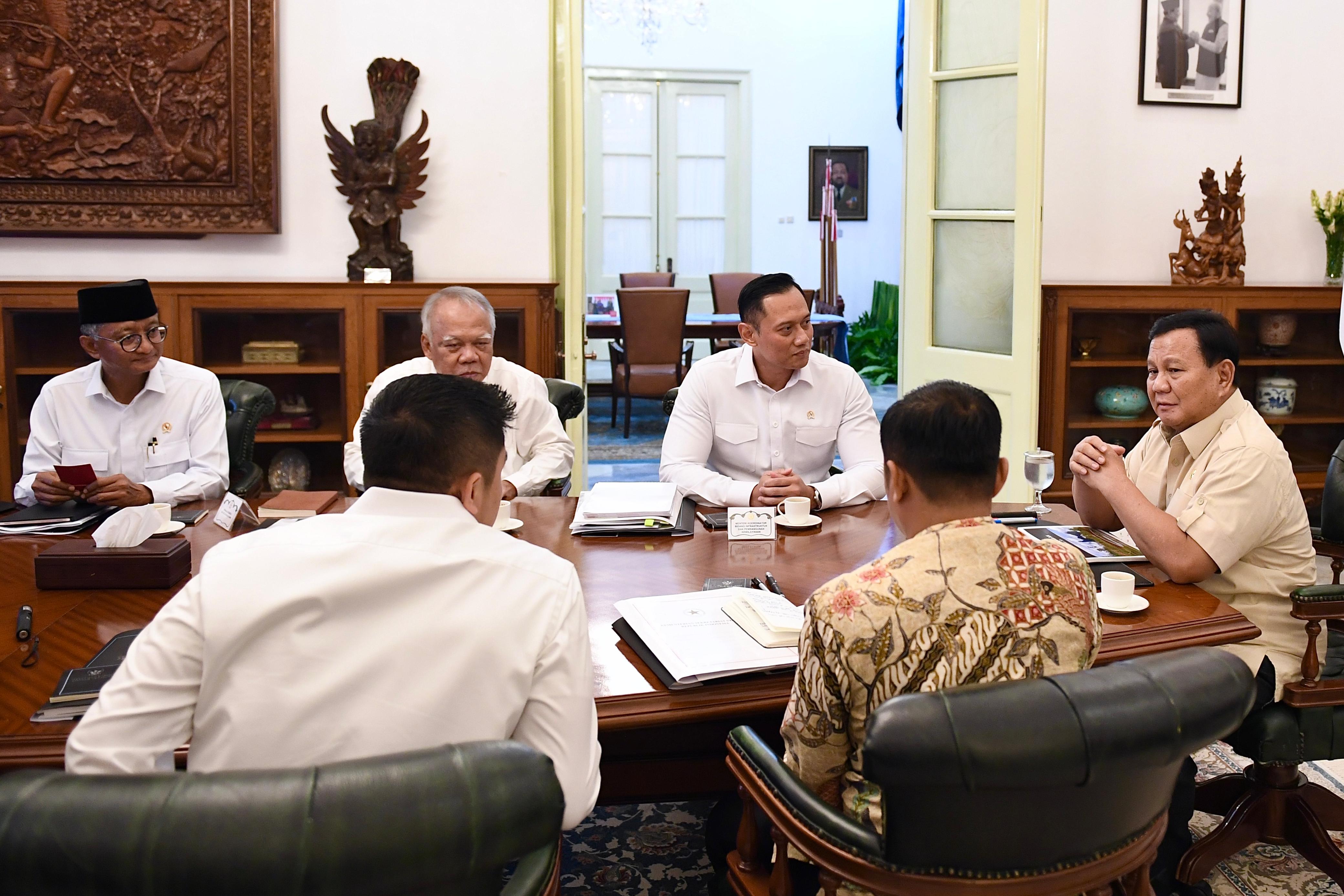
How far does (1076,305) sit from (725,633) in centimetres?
383

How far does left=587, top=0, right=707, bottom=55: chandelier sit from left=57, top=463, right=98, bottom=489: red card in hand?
7189 mm

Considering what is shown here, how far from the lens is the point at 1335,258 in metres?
5.47

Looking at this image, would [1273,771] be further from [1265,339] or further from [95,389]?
[1265,339]

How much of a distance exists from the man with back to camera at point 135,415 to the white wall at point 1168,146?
3896mm

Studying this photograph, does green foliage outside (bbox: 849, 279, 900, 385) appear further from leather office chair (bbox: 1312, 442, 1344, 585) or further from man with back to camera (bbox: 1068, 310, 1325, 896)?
man with back to camera (bbox: 1068, 310, 1325, 896)

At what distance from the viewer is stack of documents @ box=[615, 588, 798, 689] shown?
171 cm

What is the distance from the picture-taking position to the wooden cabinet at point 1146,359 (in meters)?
5.12

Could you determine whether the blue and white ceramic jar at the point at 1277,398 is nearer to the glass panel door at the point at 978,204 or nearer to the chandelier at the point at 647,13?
the glass panel door at the point at 978,204

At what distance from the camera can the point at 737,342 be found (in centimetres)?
814

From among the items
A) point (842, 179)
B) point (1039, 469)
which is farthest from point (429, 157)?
point (842, 179)

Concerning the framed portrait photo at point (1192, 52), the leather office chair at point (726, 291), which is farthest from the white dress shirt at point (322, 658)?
the leather office chair at point (726, 291)

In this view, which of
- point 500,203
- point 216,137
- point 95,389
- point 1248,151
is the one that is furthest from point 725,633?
point 1248,151

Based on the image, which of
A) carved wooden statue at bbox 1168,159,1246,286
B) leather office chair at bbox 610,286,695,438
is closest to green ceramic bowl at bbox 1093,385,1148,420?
carved wooden statue at bbox 1168,159,1246,286

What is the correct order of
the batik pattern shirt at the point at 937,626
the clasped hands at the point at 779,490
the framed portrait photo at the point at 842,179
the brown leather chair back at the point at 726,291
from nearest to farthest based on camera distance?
the batik pattern shirt at the point at 937,626 < the clasped hands at the point at 779,490 < the brown leather chair back at the point at 726,291 < the framed portrait photo at the point at 842,179
